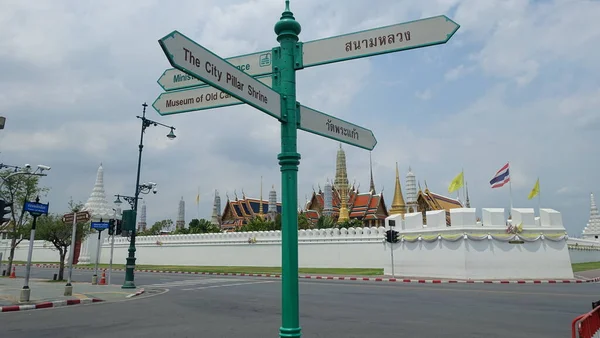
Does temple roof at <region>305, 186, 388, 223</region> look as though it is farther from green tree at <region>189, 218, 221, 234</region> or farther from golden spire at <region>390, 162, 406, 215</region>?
green tree at <region>189, 218, 221, 234</region>

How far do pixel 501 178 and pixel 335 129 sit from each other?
27.0 meters

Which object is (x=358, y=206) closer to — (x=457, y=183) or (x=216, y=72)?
(x=457, y=183)

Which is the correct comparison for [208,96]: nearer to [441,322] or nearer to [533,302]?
[441,322]

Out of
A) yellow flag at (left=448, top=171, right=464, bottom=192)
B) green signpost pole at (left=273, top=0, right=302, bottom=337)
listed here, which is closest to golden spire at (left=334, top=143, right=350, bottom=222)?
yellow flag at (left=448, top=171, right=464, bottom=192)

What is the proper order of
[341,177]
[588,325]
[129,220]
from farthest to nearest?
[341,177]
[129,220]
[588,325]

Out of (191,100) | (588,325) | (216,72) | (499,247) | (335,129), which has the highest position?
(191,100)

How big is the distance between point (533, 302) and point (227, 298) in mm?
8886

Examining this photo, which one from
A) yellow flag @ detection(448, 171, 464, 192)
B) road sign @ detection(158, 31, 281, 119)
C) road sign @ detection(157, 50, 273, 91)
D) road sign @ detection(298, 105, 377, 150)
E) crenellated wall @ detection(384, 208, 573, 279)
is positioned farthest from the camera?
yellow flag @ detection(448, 171, 464, 192)

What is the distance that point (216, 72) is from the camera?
350 cm

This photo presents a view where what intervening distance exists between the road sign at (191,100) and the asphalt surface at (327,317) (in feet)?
14.9

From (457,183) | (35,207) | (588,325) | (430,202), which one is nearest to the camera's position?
(588,325)

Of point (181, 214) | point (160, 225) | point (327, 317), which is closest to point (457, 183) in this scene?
point (327, 317)

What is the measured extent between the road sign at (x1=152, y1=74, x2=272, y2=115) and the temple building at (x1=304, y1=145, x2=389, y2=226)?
52041 mm

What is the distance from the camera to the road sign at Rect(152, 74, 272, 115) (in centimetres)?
462
